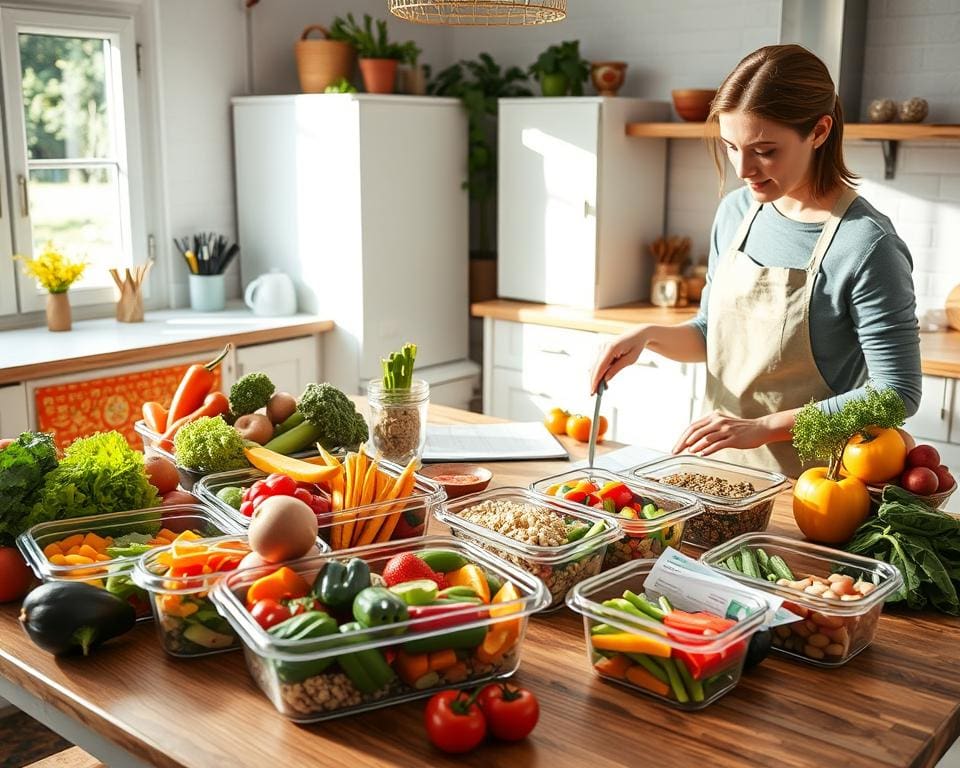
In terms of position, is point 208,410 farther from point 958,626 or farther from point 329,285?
point 329,285

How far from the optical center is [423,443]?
208 cm

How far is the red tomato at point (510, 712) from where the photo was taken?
118cm

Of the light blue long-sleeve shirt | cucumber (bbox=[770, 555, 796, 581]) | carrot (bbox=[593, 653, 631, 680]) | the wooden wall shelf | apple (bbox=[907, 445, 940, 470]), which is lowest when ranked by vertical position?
carrot (bbox=[593, 653, 631, 680])

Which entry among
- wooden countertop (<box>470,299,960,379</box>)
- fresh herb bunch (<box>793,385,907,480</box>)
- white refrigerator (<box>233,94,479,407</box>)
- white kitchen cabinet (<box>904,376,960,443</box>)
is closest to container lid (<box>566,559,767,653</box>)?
fresh herb bunch (<box>793,385,907,480</box>)

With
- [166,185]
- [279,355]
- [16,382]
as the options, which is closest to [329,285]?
[279,355]

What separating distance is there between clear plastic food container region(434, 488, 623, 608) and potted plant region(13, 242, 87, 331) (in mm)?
2629

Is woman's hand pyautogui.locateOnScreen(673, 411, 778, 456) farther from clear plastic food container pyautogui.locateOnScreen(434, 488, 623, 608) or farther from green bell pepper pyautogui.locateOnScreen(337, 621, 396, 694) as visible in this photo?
green bell pepper pyautogui.locateOnScreen(337, 621, 396, 694)

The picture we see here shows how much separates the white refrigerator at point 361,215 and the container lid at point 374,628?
2733mm

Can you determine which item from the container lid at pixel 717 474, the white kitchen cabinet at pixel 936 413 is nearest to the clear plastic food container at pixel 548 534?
the container lid at pixel 717 474

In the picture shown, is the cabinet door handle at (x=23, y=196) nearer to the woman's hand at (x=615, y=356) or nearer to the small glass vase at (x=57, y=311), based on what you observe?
the small glass vase at (x=57, y=311)

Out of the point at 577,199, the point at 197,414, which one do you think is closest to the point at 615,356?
the point at 197,414

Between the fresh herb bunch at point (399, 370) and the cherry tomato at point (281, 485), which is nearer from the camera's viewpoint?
the cherry tomato at point (281, 485)

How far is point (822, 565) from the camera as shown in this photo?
5.02ft

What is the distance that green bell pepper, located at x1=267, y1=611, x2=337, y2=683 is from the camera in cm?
119
